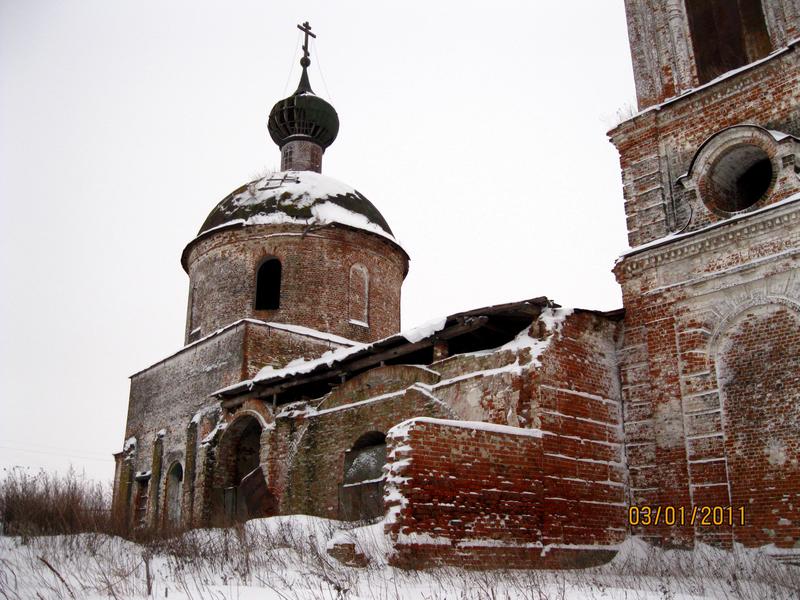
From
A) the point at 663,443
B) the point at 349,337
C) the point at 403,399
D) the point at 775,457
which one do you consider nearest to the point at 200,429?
the point at 349,337

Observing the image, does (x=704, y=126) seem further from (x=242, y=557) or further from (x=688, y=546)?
(x=242, y=557)

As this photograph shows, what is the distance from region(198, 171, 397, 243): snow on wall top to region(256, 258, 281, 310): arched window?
1112mm

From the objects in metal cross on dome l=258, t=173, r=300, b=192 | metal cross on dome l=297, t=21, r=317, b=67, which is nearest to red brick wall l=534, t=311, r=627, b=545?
metal cross on dome l=258, t=173, r=300, b=192

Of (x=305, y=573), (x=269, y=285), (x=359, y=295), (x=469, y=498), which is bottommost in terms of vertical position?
(x=305, y=573)

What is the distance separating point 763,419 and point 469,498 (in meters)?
4.24

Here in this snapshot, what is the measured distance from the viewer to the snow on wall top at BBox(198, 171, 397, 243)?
19.8 meters

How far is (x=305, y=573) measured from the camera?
8.31 metres

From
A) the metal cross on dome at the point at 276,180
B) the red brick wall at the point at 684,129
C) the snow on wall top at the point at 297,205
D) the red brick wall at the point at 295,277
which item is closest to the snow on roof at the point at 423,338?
the red brick wall at the point at 684,129

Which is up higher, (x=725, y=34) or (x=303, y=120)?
(x=303, y=120)

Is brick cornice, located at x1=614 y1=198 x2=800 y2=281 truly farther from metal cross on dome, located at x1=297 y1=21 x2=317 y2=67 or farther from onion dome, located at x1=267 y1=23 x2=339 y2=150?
metal cross on dome, located at x1=297 y1=21 x2=317 y2=67

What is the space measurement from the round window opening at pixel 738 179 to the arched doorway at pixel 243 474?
928cm

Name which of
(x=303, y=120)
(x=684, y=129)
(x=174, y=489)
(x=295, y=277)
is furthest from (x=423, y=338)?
(x=303, y=120)
